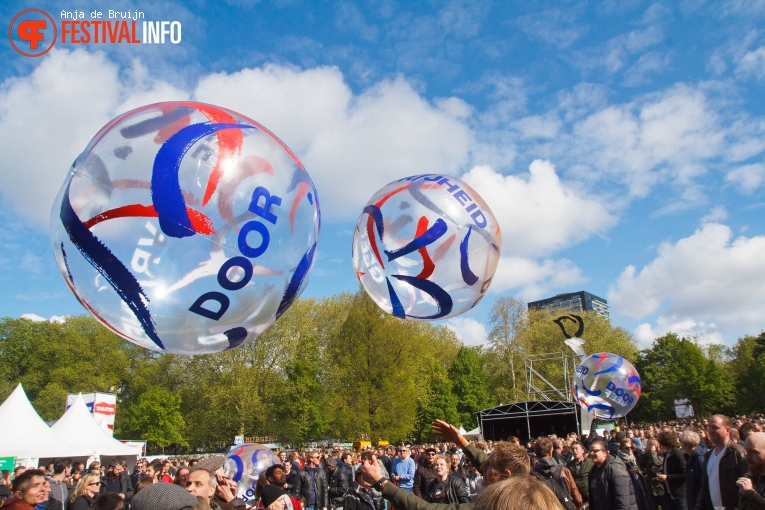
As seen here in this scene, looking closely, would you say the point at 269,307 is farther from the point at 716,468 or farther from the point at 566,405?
the point at 566,405

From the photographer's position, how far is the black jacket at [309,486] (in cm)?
1287

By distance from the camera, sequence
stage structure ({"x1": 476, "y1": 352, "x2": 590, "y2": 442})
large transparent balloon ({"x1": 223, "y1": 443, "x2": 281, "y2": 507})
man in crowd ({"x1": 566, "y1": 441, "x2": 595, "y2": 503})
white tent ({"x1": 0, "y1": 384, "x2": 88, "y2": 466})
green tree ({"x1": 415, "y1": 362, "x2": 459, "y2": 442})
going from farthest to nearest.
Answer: green tree ({"x1": 415, "y1": 362, "x2": 459, "y2": 442}) < stage structure ({"x1": 476, "y1": 352, "x2": 590, "y2": 442}) < white tent ({"x1": 0, "y1": 384, "x2": 88, "y2": 466}) < large transparent balloon ({"x1": 223, "y1": 443, "x2": 281, "y2": 507}) < man in crowd ({"x1": 566, "y1": 441, "x2": 595, "y2": 503})

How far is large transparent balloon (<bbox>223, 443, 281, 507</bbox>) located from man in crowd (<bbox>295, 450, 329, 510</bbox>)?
4915 millimetres

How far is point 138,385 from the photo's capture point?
4866 centimetres

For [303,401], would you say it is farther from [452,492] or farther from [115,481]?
[452,492]

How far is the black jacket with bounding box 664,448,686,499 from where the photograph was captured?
7605 millimetres

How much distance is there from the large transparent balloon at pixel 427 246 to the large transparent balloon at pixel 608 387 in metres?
9.52

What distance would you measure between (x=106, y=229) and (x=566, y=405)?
85.0 ft

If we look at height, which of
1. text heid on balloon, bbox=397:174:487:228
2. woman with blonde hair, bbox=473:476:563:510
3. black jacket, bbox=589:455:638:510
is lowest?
black jacket, bbox=589:455:638:510

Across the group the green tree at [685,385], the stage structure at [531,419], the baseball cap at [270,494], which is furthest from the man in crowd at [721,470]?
the green tree at [685,385]

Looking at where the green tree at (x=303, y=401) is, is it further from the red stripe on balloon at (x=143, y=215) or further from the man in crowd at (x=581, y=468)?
the red stripe on balloon at (x=143, y=215)

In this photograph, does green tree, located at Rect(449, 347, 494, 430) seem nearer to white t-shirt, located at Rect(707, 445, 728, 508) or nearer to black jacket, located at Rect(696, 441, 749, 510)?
white t-shirt, located at Rect(707, 445, 728, 508)

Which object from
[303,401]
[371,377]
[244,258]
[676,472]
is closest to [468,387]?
[303,401]

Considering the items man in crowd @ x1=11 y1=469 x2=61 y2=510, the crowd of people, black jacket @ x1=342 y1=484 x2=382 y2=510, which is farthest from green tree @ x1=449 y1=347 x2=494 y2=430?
man in crowd @ x1=11 y1=469 x2=61 y2=510
